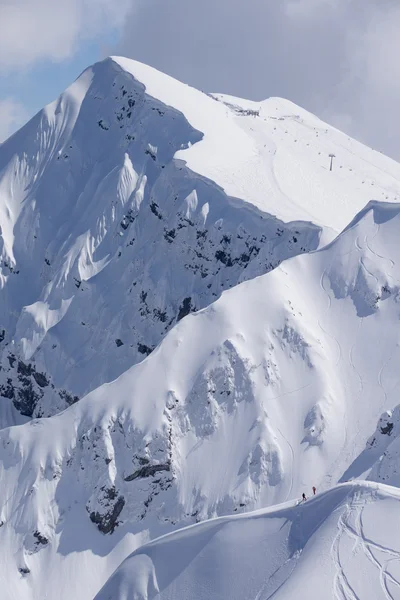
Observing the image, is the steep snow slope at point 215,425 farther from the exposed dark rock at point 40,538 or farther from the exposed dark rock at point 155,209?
the exposed dark rock at point 155,209

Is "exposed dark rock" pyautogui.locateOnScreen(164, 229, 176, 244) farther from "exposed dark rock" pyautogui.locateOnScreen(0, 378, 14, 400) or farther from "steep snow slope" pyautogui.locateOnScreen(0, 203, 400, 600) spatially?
"exposed dark rock" pyautogui.locateOnScreen(0, 378, 14, 400)

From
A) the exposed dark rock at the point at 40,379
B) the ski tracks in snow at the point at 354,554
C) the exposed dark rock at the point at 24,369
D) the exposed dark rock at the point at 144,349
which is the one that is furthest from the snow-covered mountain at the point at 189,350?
the exposed dark rock at the point at 40,379

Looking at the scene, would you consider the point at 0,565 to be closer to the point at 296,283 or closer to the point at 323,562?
the point at 296,283

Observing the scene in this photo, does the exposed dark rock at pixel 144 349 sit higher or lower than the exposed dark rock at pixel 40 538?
higher

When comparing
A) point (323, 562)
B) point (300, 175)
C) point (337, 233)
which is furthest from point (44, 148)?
point (323, 562)

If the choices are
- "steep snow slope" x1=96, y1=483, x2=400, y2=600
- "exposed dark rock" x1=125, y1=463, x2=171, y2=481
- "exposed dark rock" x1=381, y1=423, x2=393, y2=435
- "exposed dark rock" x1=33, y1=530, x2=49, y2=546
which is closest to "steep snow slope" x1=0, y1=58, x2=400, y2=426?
"exposed dark rock" x1=125, y1=463, x2=171, y2=481

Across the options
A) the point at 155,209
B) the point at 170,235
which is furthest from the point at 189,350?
the point at 155,209
